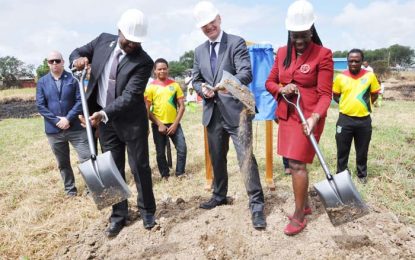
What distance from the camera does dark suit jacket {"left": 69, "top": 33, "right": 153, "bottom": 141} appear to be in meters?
3.22

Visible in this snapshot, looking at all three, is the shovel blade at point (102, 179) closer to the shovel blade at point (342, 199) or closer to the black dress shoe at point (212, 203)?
the black dress shoe at point (212, 203)

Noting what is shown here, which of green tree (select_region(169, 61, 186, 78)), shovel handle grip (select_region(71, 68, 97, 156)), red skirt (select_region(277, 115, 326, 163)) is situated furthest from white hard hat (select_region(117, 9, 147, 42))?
green tree (select_region(169, 61, 186, 78))

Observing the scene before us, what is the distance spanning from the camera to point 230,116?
354 centimetres

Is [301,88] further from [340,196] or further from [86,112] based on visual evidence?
[86,112]

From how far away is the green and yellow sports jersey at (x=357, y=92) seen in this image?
15.6ft

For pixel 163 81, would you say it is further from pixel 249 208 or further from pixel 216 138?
pixel 249 208

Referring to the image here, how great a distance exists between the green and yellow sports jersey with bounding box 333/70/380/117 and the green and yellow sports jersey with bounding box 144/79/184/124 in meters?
2.33

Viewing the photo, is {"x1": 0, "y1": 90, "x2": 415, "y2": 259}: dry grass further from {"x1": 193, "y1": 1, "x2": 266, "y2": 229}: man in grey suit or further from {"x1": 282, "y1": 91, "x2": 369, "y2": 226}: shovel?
{"x1": 282, "y1": 91, "x2": 369, "y2": 226}: shovel

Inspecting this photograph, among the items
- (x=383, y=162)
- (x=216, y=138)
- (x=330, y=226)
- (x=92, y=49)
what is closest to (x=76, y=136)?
(x=92, y=49)

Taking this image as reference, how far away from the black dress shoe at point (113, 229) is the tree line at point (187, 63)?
104 feet

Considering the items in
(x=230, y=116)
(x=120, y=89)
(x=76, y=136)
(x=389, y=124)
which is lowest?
(x=389, y=124)

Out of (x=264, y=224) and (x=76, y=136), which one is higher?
(x=76, y=136)

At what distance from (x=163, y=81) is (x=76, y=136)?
1491 millimetres

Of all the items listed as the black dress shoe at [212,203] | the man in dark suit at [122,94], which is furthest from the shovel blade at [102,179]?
the black dress shoe at [212,203]
